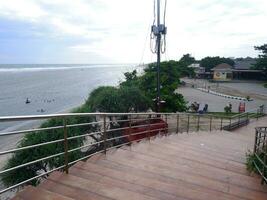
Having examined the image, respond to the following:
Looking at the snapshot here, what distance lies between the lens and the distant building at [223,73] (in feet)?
244

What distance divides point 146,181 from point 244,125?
16.9m

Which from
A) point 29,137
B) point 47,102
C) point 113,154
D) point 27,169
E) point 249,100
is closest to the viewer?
point 113,154

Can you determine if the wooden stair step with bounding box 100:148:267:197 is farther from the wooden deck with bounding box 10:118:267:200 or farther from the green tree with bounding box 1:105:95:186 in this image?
the green tree with bounding box 1:105:95:186

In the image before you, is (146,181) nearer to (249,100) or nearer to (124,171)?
(124,171)

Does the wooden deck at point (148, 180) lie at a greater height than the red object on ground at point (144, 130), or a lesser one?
greater

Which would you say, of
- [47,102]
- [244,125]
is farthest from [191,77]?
[244,125]

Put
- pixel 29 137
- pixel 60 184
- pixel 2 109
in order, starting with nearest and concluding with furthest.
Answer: pixel 60 184
pixel 29 137
pixel 2 109

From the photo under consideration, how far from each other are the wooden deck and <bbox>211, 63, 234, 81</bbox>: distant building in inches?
2802

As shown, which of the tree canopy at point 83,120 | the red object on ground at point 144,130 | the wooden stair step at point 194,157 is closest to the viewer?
the wooden stair step at point 194,157

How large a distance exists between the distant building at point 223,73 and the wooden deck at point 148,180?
233 feet

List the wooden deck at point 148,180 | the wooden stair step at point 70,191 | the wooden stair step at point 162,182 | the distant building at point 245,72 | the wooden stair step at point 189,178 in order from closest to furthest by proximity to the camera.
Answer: the wooden stair step at point 70,191
the wooden deck at point 148,180
the wooden stair step at point 162,182
the wooden stair step at point 189,178
the distant building at point 245,72

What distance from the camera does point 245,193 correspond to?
4.38m

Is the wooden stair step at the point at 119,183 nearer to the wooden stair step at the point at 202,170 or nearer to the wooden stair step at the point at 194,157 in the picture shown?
the wooden stair step at the point at 202,170

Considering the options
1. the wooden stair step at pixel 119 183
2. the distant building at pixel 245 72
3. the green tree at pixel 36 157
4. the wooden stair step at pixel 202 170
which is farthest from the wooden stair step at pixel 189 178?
the distant building at pixel 245 72
